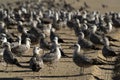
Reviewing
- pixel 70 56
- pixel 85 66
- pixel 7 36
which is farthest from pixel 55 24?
pixel 85 66

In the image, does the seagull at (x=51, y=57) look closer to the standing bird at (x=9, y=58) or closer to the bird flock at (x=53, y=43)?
the bird flock at (x=53, y=43)

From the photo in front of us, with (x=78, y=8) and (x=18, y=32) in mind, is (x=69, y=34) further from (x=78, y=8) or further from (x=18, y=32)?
(x=78, y=8)

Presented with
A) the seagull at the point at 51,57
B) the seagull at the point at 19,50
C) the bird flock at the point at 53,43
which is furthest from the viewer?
the seagull at the point at 19,50

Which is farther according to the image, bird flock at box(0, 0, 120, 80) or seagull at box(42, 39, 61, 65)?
seagull at box(42, 39, 61, 65)

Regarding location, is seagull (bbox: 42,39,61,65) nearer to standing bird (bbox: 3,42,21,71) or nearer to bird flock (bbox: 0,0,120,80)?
bird flock (bbox: 0,0,120,80)

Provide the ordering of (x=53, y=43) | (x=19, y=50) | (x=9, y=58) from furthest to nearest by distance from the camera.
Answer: (x=53, y=43)
(x=19, y=50)
(x=9, y=58)

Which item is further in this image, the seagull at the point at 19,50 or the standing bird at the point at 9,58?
the seagull at the point at 19,50

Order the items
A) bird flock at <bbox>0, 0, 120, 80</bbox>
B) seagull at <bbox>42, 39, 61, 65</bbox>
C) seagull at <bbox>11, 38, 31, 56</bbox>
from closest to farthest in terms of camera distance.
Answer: bird flock at <bbox>0, 0, 120, 80</bbox>, seagull at <bbox>42, 39, 61, 65</bbox>, seagull at <bbox>11, 38, 31, 56</bbox>

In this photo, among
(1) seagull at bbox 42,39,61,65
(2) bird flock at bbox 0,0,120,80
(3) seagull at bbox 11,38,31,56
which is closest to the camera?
(2) bird flock at bbox 0,0,120,80

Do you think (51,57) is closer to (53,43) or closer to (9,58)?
(9,58)

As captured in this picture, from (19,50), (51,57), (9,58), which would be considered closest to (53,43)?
(19,50)

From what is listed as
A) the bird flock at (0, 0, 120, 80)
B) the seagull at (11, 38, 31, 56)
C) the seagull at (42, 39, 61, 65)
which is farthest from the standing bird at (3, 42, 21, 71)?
the seagull at (11, 38, 31, 56)

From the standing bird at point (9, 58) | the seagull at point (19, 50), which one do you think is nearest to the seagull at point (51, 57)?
the standing bird at point (9, 58)

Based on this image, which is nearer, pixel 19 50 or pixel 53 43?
pixel 19 50
